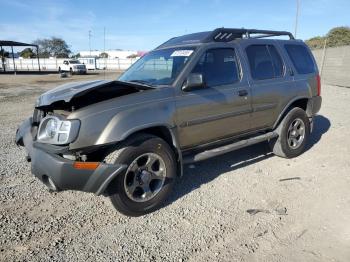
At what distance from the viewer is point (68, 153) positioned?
3.60 metres

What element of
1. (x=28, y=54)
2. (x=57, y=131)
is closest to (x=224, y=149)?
(x=57, y=131)

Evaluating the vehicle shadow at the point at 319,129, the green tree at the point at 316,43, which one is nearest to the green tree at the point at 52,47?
the green tree at the point at 316,43

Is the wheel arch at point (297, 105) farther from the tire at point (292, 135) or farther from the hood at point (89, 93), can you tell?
the hood at point (89, 93)

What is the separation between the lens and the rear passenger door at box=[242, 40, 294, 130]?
5203mm

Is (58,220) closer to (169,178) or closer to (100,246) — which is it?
(100,246)

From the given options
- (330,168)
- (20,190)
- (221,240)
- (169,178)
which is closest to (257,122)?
(330,168)

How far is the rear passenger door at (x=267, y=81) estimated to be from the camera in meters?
5.20

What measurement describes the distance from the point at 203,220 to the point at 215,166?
1.79 metres

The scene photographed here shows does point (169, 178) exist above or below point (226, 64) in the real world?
below

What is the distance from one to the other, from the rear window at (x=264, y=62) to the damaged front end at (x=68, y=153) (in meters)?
2.12

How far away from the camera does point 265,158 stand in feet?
19.7

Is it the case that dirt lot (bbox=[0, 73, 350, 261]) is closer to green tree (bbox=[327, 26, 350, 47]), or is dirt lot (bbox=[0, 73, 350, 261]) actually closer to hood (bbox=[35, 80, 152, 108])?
hood (bbox=[35, 80, 152, 108])

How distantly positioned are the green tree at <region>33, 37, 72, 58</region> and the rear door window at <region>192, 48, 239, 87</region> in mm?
97371

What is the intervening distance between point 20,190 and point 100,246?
1.80 metres
